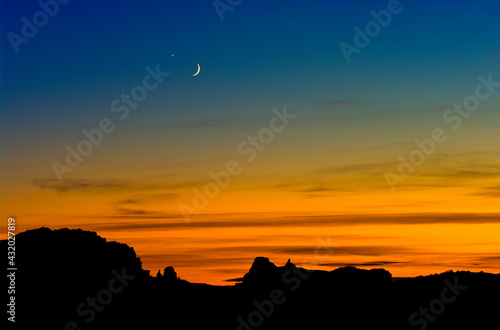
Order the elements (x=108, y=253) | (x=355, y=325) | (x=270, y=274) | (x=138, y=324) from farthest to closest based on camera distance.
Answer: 1. (x=270, y=274)
2. (x=108, y=253)
3. (x=355, y=325)
4. (x=138, y=324)

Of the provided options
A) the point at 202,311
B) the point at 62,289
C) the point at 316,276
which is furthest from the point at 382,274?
the point at 62,289

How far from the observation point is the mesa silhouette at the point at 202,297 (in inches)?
5797

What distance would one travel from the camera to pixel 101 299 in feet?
531

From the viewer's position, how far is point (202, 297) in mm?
162625

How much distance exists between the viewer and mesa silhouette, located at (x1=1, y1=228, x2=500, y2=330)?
147 meters

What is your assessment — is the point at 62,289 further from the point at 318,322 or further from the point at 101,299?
the point at 318,322

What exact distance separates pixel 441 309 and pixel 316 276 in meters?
44.9

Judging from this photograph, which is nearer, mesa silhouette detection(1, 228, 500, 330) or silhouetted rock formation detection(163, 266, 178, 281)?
mesa silhouette detection(1, 228, 500, 330)

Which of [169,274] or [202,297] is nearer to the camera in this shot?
[202,297]

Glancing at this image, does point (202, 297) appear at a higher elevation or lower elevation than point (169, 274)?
lower

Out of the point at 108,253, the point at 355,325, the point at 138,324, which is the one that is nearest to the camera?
the point at 138,324

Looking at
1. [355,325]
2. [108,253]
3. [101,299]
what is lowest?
[355,325]

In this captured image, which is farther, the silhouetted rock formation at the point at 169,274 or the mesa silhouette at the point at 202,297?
the silhouetted rock formation at the point at 169,274

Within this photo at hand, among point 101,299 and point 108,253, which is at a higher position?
point 108,253
